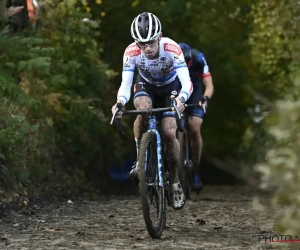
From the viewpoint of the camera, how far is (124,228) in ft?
31.2

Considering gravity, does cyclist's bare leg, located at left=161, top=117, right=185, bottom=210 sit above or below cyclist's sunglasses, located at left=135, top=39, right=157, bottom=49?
below

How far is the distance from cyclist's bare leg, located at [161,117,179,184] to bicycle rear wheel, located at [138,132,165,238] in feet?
1.61

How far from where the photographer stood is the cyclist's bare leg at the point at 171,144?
30.9 ft

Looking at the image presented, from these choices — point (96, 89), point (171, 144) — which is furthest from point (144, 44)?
point (96, 89)

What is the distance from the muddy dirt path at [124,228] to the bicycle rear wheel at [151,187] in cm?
15

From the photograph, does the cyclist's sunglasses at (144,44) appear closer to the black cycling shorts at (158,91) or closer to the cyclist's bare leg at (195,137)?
the black cycling shorts at (158,91)

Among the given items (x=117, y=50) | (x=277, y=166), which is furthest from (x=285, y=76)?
(x=277, y=166)

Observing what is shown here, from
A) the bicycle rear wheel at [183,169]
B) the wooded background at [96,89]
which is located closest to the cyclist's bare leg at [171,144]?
the wooded background at [96,89]

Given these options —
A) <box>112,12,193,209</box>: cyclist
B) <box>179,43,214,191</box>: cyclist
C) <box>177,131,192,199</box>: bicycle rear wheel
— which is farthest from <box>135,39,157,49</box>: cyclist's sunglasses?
<box>177,131,192,199</box>: bicycle rear wheel

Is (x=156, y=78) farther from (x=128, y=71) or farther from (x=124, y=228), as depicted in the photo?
(x=124, y=228)

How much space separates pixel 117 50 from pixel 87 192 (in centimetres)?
657

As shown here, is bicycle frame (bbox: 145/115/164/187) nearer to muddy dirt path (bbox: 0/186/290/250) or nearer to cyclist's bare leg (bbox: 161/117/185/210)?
cyclist's bare leg (bbox: 161/117/185/210)

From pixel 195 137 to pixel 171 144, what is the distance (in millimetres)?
4021

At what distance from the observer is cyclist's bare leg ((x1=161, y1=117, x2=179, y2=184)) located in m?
9.43
